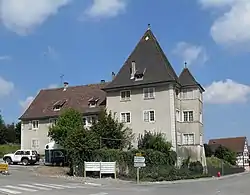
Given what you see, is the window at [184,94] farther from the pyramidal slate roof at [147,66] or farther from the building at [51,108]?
the building at [51,108]

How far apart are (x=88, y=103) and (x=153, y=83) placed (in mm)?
13760

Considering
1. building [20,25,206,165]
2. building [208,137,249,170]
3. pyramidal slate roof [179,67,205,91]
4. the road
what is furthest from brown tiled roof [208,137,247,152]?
the road

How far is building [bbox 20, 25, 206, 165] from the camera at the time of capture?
189ft

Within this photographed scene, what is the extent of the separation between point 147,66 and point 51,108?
1915cm

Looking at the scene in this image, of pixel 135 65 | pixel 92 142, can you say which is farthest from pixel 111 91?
pixel 92 142

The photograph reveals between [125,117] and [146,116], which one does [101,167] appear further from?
[125,117]

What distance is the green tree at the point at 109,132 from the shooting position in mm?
54688

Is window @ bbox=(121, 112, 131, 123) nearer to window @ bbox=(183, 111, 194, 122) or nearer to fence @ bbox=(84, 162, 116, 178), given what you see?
window @ bbox=(183, 111, 194, 122)

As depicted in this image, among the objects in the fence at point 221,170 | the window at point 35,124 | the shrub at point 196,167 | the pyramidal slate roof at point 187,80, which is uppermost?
the pyramidal slate roof at point 187,80

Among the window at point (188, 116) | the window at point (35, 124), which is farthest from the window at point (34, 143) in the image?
the window at point (188, 116)

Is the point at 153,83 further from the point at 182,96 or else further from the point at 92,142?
the point at 92,142

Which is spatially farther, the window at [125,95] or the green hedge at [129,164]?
the window at [125,95]

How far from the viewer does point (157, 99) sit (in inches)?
2296

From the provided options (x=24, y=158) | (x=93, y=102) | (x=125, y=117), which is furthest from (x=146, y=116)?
(x=24, y=158)
